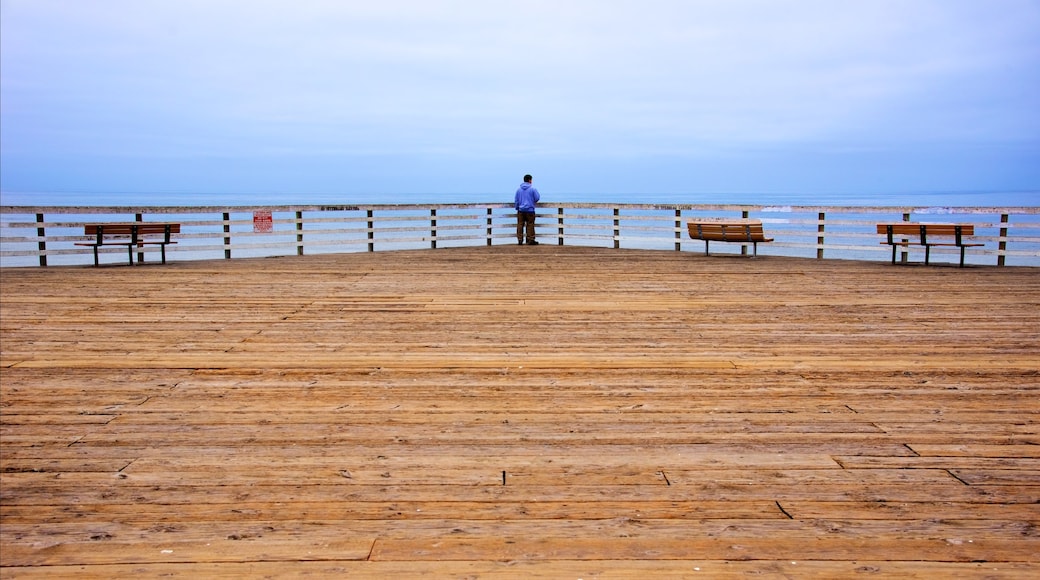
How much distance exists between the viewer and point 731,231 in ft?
47.4

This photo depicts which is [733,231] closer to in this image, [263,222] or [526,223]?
[526,223]

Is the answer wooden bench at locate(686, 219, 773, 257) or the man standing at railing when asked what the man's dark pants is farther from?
wooden bench at locate(686, 219, 773, 257)

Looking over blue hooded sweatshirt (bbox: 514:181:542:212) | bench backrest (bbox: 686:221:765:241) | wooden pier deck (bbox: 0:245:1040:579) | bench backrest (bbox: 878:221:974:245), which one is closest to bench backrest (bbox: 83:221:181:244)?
wooden pier deck (bbox: 0:245:1040:579)

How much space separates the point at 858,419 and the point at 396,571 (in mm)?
2782

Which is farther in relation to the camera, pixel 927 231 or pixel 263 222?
pixel 263 222

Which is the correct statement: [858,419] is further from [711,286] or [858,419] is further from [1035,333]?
[711,286]

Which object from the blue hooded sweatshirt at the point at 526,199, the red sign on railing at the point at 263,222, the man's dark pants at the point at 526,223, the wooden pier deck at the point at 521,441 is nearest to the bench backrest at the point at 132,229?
the red sign on railing at the point at 263,222

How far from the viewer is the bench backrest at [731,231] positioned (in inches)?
563

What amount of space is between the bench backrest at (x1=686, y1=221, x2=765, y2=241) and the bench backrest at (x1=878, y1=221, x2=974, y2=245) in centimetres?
197

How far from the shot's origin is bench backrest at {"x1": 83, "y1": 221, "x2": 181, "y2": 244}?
13422 mm

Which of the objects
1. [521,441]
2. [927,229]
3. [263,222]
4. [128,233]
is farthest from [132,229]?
[927,229]

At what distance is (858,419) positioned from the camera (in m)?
4.32

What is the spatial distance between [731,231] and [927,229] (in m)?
3.10

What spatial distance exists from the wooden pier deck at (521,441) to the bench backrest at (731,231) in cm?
595
